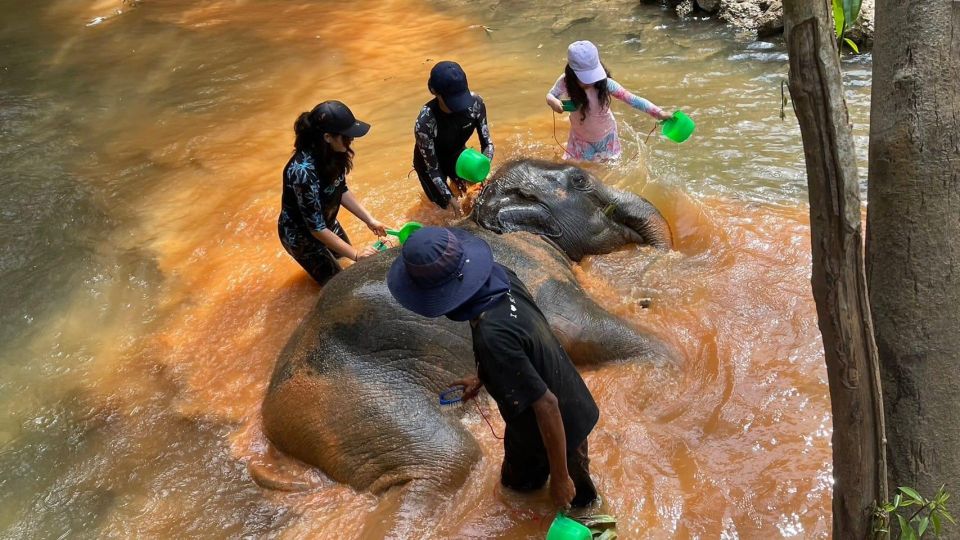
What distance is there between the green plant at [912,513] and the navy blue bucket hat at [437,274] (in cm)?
120

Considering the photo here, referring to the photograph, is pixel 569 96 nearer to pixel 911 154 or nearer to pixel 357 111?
pixel 357 111

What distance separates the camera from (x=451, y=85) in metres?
4.62

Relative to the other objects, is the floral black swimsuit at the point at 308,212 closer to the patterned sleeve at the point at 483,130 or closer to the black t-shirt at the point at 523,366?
the patterned sleeve at the point at 483,130

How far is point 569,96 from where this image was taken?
5219 millimetres

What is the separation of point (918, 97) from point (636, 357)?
193cm

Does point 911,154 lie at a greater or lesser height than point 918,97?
lesser

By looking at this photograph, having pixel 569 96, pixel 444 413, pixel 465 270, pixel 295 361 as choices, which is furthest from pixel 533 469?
pixel 569 96

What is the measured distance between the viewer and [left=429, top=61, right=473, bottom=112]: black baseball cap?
460 cm

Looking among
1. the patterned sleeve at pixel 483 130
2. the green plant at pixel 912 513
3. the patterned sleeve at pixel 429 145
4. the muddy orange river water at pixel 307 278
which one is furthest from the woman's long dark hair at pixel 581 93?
the green plant at pixel 912 513

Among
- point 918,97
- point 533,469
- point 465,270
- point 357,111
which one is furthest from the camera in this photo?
point 357,111

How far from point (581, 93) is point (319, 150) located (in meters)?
1.98

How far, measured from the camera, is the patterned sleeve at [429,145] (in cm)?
492

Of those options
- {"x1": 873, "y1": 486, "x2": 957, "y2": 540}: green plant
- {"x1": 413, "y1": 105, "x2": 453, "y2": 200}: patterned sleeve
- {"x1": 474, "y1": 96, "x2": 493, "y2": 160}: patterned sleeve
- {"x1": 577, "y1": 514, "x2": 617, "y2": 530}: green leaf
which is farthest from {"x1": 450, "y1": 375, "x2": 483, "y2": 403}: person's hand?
{"x1": 474, "y1": 96, "x2": 493, "y2": 160}: patterned sleeve

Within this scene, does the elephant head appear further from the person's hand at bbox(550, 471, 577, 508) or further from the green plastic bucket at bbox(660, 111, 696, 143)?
the person's hand at bbox(550, 471, 577, 508)
